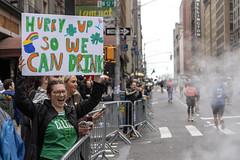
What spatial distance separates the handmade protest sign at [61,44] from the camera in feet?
17.4

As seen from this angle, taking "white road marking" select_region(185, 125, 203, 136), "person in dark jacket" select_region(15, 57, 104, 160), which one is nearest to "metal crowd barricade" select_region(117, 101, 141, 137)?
"white road marking" select_region(185, 125, 203, 136)

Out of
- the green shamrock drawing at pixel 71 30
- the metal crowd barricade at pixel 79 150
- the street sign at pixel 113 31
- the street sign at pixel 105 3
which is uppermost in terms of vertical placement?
the street sign at pixel 105 3

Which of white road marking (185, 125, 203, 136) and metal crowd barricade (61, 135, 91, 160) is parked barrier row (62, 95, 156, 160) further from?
white road marking (185, 125, 203, 136)

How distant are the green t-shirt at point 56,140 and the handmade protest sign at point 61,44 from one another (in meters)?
1.38

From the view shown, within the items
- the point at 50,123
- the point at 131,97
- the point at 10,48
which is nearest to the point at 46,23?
the point at 50,123

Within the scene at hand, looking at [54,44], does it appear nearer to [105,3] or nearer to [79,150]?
[79,150]

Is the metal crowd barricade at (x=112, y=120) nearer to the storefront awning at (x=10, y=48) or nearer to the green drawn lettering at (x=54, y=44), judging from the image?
the green drawn lettering at (x=54, y=44)

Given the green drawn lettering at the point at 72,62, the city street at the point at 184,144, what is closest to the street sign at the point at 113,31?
the city street at the point at 184,144

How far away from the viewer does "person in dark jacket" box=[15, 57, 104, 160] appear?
154 inches

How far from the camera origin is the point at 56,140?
3.90 meters

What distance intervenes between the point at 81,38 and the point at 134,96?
270 inches

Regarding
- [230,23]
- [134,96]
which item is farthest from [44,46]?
[230,23]

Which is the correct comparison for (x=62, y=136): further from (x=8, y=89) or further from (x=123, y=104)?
(x=123, y=104)

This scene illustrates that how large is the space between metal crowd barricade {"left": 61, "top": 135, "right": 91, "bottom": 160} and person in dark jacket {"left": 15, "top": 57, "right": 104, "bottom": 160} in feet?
0.29
